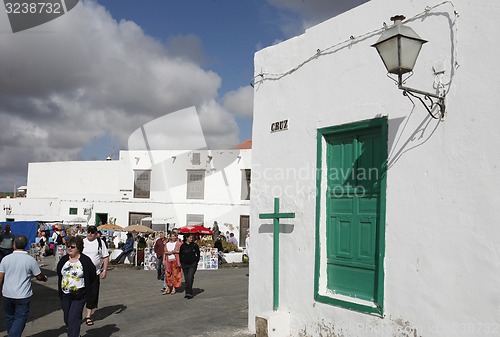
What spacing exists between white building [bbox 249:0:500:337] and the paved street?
1210mm

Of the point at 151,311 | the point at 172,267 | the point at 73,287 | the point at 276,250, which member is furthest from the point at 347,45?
the point at 172,267

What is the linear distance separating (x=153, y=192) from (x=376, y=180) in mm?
22608

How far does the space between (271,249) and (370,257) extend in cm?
185

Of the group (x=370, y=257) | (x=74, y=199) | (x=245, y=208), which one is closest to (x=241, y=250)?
(x=245, y=208)

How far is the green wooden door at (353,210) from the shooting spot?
5.90m

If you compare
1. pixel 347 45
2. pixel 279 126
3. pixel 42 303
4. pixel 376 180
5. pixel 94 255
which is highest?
pixel 347 45

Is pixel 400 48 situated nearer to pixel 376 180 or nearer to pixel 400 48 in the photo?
pixel 400 48

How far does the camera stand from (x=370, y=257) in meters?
5.89

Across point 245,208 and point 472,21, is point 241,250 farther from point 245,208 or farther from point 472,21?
point 472,21

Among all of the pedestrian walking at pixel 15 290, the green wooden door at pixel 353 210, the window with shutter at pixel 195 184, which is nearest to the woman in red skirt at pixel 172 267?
the pedestrian walking at pixel 15 290

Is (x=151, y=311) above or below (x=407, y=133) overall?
below

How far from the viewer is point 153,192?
1080 inches

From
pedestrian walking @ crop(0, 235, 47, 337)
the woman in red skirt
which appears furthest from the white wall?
pedestrian walking @ crop(0, 235, 47, 337)

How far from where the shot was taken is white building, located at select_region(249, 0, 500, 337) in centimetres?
480
